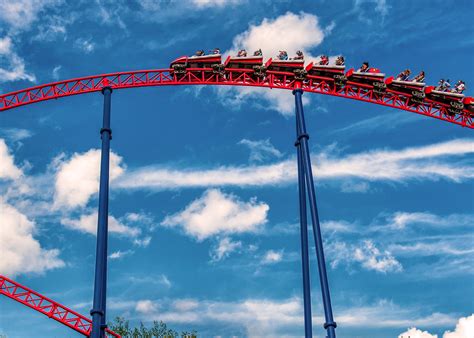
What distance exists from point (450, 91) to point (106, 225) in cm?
1327

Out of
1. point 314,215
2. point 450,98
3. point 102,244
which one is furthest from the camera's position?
point 450,98

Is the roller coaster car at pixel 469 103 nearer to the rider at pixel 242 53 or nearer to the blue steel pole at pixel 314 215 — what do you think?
the blue steel pole at pixel 314 215

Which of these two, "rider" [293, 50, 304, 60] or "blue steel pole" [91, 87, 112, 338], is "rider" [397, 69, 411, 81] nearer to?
"rider" [293, 50, 304, 60]

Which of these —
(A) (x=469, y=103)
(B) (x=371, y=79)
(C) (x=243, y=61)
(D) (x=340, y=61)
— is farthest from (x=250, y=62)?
(A) (x=469, y=103)

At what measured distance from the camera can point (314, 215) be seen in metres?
16.7

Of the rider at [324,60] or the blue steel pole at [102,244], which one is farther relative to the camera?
the rider at [324,60]

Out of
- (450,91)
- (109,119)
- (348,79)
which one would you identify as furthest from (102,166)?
(450,91)

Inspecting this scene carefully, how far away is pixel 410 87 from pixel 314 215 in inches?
302

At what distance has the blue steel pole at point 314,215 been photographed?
15.4 metres

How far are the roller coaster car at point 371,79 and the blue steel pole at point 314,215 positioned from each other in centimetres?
282

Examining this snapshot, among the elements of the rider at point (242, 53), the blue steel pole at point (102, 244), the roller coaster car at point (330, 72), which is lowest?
the blue steel pole at point (102, 244)

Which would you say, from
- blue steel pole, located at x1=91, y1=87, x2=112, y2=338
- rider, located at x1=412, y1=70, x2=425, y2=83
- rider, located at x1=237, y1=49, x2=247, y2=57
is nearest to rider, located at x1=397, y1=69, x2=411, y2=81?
rider, located at x1=412, y1=70, x2=425, y2=83

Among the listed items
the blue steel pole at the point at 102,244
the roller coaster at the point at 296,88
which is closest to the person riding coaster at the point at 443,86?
the roller coaster at the point at 296,88

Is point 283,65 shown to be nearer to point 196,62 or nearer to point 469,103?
point 196,62
